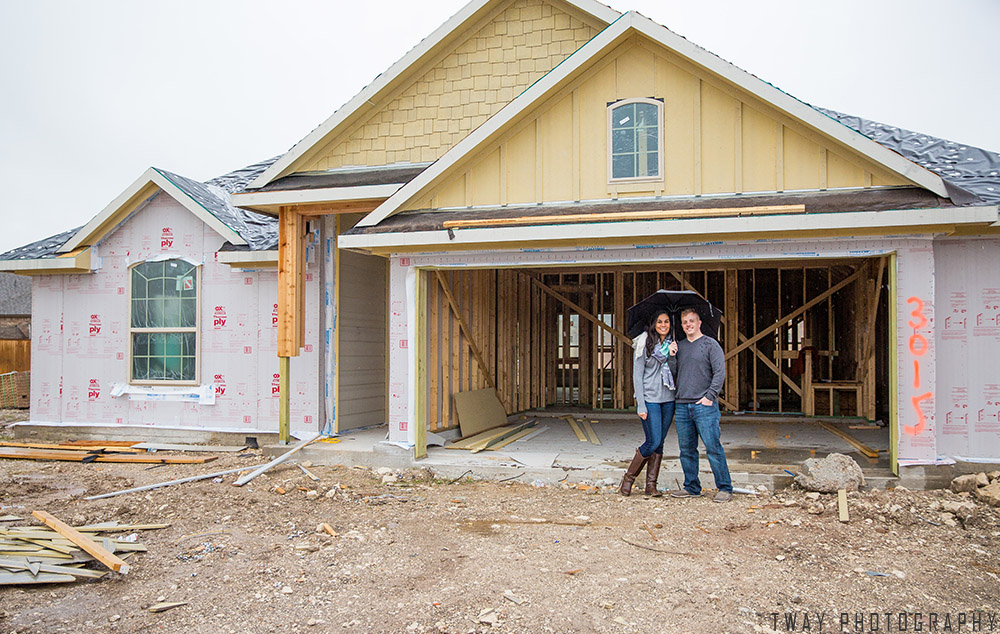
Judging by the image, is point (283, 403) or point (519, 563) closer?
A: point (519, 563)

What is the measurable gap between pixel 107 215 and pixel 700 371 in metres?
9.62

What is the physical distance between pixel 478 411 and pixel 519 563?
18.2ft

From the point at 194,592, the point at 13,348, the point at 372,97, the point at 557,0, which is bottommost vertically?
the point at 194,592

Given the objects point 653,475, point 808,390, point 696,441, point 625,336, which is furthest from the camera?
point 625,336

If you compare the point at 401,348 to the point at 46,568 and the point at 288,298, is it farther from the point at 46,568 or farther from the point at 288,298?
the point at 46,568

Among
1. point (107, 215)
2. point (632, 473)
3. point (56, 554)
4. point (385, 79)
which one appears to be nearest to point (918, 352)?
point (632, 473)

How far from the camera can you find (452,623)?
4.64 metres

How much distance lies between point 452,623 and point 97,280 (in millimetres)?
10242

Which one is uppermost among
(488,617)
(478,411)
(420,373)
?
(420,373)

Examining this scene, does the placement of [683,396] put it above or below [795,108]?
below

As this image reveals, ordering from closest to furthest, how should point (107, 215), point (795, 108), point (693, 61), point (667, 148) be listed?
point (795, 108), point (693, 61), point (667, 148), point (107, 215)

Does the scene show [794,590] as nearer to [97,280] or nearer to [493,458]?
[493,458]

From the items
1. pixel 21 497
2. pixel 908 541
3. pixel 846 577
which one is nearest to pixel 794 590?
pixel 846 577

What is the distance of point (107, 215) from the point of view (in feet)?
38.7
